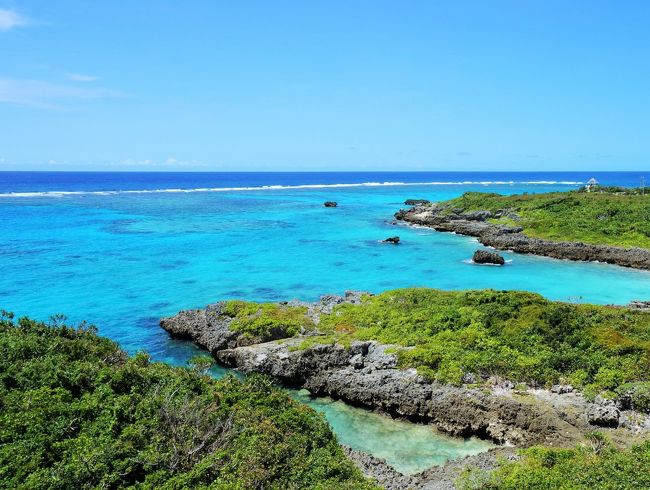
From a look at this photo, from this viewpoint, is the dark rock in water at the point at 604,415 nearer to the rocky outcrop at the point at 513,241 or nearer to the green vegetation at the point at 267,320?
the green vegetation at the point at 267,320

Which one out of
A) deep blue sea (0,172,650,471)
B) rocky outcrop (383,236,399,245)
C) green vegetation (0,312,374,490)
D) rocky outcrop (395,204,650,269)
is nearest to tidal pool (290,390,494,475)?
deep blue sea (0,172,650,471)

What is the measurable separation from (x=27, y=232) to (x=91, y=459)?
2706 inches

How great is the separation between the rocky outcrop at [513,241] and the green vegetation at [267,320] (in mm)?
35571

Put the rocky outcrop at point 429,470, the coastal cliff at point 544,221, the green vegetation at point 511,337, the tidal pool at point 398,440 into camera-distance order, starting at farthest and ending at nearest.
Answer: the coastal cliff at point 544,221
the green vegetation at point 511,337
the tidal pool at point 398,440
the rocky outcrop at point 429,470

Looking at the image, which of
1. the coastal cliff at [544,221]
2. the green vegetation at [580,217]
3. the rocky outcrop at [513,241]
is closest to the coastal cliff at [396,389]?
the rocky outcrop at [513,241]

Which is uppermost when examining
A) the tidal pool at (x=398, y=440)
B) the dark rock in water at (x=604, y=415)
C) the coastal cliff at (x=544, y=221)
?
the coastal cliff at (x=544, y=221)

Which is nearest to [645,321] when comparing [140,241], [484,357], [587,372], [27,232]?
[587,372]

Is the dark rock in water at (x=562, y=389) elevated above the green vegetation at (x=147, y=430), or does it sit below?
below

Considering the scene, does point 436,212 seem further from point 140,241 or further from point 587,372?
point 587,372

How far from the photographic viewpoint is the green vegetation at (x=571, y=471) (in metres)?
11.9

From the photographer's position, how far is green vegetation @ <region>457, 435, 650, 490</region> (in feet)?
39.2

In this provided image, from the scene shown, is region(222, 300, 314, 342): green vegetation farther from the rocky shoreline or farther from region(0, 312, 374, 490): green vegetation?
Result: region(0, 312, 374, 490): green vegetation

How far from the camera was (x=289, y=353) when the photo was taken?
75.9 feet

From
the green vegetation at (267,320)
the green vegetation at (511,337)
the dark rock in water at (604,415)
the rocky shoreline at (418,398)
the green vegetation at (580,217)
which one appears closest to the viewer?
the rocky shoreline at (418,398)
